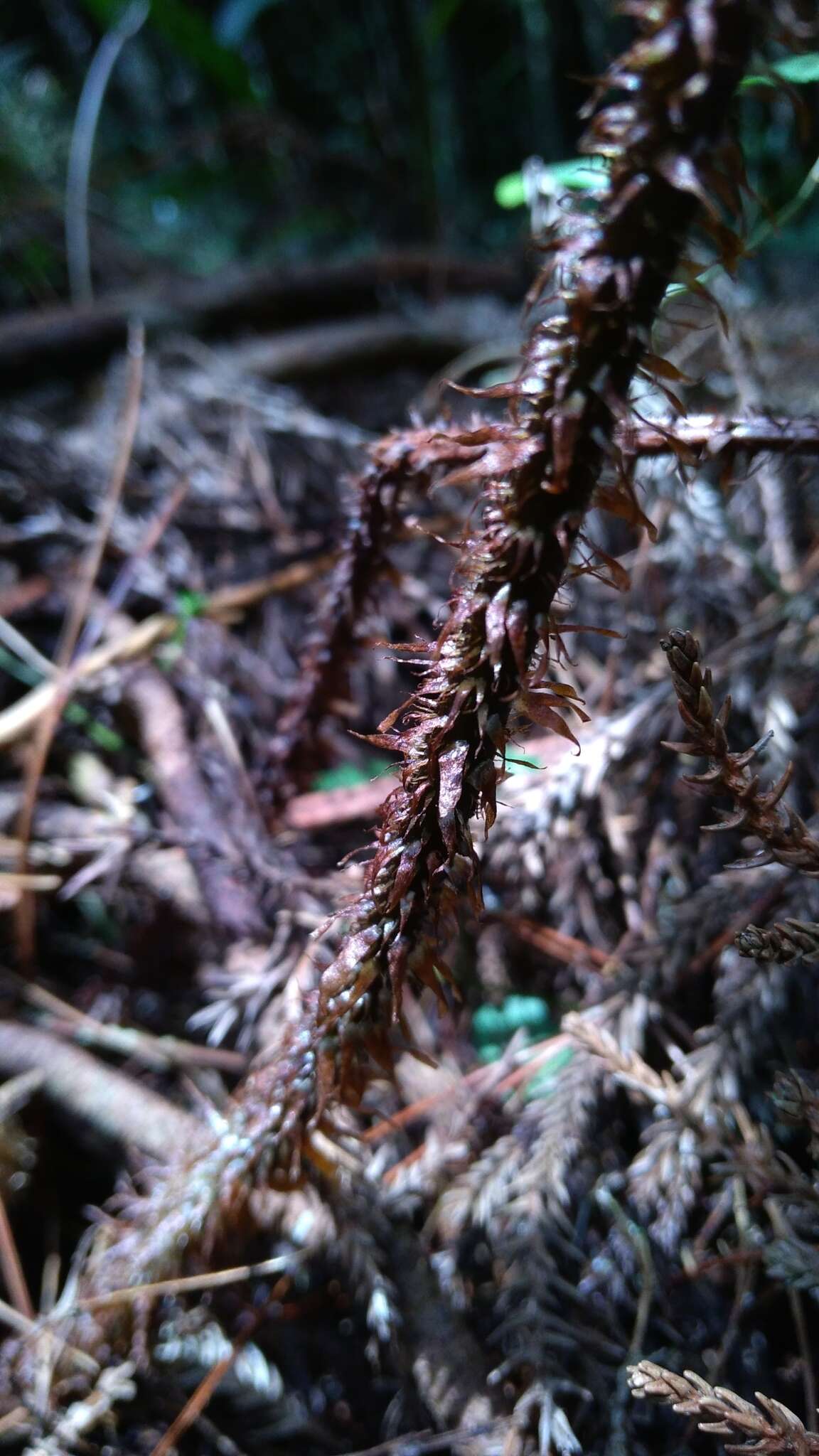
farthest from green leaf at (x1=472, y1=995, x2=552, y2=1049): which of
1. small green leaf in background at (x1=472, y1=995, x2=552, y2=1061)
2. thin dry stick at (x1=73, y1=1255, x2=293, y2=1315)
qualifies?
thin dry stick at (x1=73, y1=1255, x2=293, y2=1315)

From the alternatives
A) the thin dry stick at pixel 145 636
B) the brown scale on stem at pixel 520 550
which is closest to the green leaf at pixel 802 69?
the brown scale on stem at pixel 520 550

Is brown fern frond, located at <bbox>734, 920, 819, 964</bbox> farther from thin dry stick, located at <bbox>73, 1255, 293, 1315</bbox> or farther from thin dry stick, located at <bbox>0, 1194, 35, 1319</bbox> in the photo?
thin dry stick, located at <bbox>0, 1194, 35, 1319</bbox>

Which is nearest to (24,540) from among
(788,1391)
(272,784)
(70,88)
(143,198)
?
(272,784)

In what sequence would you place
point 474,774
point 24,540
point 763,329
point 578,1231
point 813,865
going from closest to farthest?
point 474,774
point 813,865
point 578,1231
point 24,540
point 763,329

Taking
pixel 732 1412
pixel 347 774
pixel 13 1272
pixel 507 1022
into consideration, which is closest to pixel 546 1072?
pixel 507 1022

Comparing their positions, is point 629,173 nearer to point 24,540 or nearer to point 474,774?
point 474,774

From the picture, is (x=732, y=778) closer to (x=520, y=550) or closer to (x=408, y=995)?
(x=520, y=550)

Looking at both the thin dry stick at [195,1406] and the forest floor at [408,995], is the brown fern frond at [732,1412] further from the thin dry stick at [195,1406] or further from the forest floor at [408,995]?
the thin dry stick at [195,1406]
